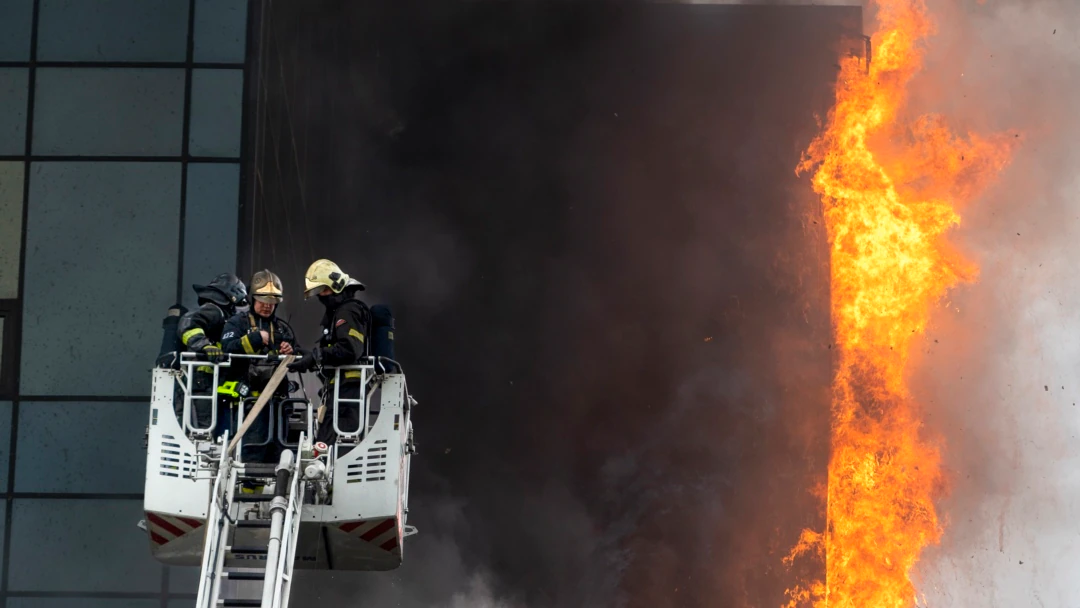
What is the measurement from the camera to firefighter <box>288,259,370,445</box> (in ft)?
29.0

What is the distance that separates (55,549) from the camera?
40.1 feet

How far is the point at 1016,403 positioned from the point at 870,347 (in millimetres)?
2382

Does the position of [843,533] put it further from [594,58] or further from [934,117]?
[594,58]

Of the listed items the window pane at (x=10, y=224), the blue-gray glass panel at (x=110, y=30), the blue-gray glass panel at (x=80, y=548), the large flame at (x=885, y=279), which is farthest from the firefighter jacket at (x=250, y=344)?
the large flame at (x=885, y=279)

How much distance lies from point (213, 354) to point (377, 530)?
1604mm

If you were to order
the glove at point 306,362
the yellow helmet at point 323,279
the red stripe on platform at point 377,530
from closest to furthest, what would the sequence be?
the glove at point 306,362, the red stripe on platform at point 377,530, the yellow helmet at point 323,279

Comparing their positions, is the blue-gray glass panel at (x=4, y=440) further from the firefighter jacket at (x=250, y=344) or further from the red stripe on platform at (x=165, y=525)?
the firefighter jacket at (x=250, y=344)

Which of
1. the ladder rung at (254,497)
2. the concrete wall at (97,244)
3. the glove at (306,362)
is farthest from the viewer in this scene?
the concrete wall at (97,244)

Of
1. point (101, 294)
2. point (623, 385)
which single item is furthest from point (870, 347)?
point (101, 294)

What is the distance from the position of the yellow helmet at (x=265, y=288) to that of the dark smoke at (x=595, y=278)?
8082 millimetres

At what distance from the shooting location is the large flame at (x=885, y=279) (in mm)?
16469

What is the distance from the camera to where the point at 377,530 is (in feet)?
29.1

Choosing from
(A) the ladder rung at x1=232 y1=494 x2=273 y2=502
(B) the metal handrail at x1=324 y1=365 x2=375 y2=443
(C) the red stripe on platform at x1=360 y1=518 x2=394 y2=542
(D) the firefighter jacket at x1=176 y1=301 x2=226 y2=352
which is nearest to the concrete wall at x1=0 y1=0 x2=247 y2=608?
(D) the firefighter jacket at x1=176 y1=301 x2=226 y2=352

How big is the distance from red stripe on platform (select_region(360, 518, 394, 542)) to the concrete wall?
3906 mm
